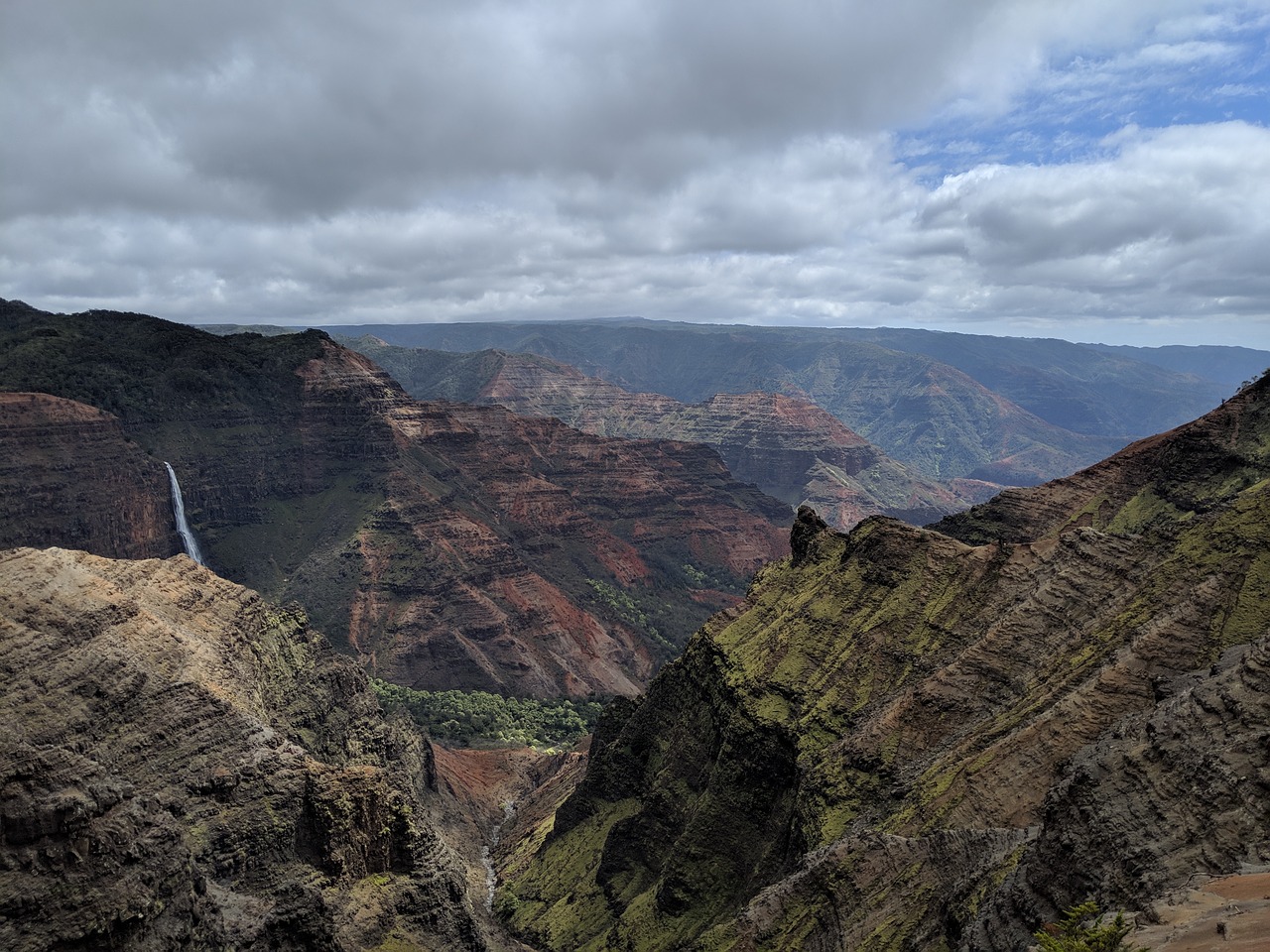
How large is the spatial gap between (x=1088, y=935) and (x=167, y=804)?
41932 millimetres

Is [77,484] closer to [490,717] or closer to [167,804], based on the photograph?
[490,717]

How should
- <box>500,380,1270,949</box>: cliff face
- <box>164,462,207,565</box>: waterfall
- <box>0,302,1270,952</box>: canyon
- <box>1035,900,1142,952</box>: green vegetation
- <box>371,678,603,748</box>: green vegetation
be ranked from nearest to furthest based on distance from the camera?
A: <box>1035,900,1142,952</box>: green vegetation < <box>0,302,1270,952</box>: canyon < <box>500,380,1270,949</box>: cliff face < <box>371,678,603,748</box>: green vegetation < <box>164,462,207,565</box>: waterfall

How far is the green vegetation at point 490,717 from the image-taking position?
160 m

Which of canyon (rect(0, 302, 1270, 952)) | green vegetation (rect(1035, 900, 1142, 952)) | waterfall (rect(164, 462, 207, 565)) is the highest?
green vegetation (rect(1035, 900, 1142, 952))

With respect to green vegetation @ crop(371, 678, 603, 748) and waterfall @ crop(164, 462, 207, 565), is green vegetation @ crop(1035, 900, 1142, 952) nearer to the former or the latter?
green vegetation @ crop(371, 678, 603, 748)

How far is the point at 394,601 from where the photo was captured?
197375 mm

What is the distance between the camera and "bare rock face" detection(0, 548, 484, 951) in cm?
3541

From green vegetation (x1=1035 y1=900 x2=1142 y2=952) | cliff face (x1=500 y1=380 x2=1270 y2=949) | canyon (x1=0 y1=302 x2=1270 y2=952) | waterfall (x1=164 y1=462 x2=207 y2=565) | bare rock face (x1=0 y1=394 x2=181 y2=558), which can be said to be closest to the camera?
green vegetation (x1=1035 y1=900 x2=1142 y2=952)

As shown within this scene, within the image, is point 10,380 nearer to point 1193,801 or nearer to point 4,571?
point 4,571

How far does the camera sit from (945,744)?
6191cm

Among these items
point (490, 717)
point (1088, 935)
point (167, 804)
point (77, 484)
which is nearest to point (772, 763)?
point (167, 804)

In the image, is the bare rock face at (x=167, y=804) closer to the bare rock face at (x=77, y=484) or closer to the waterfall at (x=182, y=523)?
the bare rock face at (x=77, y=484)

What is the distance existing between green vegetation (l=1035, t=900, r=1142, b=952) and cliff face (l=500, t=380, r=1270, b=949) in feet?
10.8

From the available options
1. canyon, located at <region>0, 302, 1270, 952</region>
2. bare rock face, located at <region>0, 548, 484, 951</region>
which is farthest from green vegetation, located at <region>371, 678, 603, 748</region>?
bare rock face, located at <region>0, 548, 484, 951</region>
